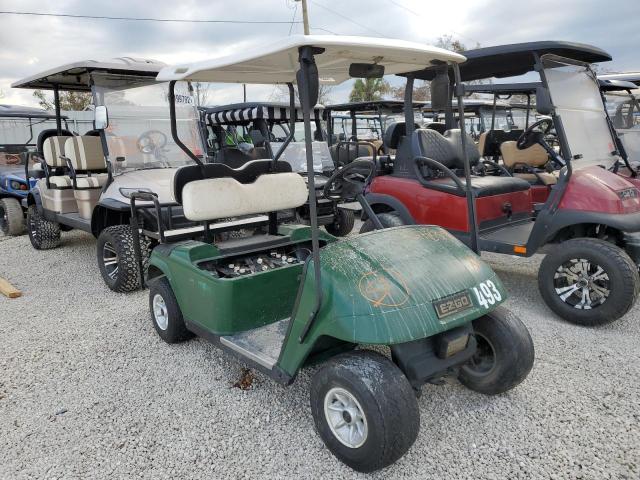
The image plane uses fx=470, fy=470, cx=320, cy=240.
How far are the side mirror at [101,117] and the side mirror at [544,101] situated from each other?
397cm

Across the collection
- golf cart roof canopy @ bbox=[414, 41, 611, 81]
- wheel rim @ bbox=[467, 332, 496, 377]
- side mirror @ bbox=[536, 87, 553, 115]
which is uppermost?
golf cart roof canopy @ bbox=[414, 41, 611, 81]

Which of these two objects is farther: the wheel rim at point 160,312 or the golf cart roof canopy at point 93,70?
the golf cart roof canopy at point 93,70

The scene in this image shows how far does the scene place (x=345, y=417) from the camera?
6.60 feet

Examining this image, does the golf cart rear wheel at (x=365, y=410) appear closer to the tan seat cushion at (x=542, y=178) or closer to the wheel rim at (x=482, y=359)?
the wheel rim at (x=482, y=359)

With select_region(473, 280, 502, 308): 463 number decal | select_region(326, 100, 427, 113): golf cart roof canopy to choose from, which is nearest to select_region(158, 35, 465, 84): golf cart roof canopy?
select_region(473, 280, 502, 308): 463 number decal

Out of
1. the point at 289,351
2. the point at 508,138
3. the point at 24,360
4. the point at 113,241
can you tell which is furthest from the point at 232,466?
the point at 508,138

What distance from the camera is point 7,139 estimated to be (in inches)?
350

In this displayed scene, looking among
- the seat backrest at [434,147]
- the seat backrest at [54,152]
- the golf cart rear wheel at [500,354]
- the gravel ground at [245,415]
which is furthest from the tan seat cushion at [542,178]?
the seat backrest at [54,152]

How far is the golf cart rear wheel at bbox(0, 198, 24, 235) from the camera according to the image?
288 inches

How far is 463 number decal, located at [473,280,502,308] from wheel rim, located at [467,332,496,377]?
0.30 m

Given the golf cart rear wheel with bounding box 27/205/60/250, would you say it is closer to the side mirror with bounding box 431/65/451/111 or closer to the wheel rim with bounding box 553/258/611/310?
the side mirror with bounding box 431/65/451/111

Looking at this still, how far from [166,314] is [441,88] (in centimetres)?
228

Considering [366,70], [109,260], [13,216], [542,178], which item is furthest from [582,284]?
[13,216]

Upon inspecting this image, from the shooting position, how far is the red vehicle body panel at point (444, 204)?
418 centimetres
